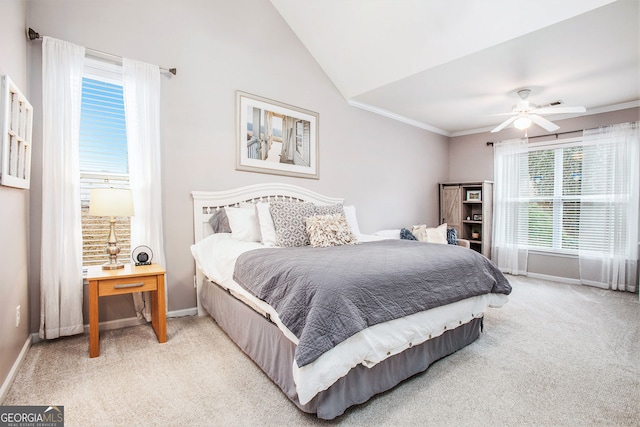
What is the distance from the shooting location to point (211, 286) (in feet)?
9.04

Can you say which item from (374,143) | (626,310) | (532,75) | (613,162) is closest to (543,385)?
(626,310)

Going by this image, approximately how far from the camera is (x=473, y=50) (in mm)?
2916

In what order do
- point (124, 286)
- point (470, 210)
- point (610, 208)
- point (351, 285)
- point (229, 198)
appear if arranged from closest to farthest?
point (351, 285), point (124, 286), point (229, 198), point (610, 208), point (470, 210)

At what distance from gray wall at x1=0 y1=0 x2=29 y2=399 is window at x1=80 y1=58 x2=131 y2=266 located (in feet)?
1.26

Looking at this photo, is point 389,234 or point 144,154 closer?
point 144,154

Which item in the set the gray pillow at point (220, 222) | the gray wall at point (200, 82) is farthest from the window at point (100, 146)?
the gray pillow at point (220, 222)

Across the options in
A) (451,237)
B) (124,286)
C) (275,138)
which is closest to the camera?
(124,286)

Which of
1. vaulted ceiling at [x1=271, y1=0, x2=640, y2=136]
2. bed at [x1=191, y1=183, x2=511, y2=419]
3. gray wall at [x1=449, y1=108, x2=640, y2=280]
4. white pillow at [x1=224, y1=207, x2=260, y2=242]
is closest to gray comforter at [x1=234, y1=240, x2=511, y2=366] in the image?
bed at [x1=191, y1=183, x2=511, y2=419]

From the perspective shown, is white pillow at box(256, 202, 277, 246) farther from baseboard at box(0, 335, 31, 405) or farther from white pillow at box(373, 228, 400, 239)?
white pillow at box(373, 228, 400, 239)

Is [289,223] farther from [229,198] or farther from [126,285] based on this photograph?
[126,285]

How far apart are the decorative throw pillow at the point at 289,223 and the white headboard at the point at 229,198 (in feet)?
1.47

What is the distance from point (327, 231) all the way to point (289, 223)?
0.36 meters

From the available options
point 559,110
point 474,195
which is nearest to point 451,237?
point 474,195

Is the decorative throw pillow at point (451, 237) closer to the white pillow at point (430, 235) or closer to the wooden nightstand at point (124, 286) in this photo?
the white pillow at point (430, 235)
